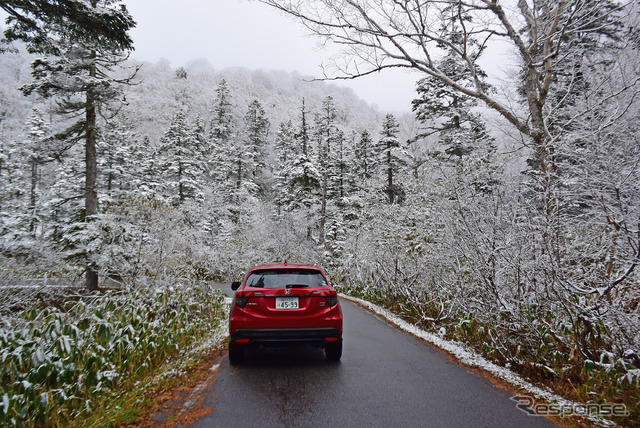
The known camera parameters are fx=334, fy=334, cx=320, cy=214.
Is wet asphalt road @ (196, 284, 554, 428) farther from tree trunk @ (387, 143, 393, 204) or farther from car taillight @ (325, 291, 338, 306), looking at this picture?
tree trunk @ (387, 143, 393, 204)

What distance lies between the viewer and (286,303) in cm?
532

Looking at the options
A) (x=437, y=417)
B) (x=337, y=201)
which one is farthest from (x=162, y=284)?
(x=337, y=201)

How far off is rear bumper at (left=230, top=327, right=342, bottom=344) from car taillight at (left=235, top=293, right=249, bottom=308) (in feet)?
1.25

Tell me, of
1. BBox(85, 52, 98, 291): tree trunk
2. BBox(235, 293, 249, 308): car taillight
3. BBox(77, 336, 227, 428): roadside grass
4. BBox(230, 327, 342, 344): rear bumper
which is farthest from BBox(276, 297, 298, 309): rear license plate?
BBox(85, 52, 98, 291): tree trunk

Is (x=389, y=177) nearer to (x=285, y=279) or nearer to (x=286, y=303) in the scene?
(x=285, y=279)

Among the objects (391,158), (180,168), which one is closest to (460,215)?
(391,158)

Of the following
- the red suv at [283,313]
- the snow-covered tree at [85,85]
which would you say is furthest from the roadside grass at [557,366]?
the snow-covered tree at [85,85]

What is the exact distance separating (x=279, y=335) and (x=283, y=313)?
331mm

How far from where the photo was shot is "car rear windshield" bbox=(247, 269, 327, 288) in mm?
5531

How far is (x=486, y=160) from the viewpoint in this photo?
759 centimetres

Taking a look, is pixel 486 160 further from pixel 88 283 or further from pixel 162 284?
pixel 88 283

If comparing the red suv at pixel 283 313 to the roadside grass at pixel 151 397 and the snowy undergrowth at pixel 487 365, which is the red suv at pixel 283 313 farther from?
the snowy undergrowth at pixel 487 365

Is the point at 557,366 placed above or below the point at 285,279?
below

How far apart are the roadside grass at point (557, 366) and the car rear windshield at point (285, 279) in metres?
3.14
